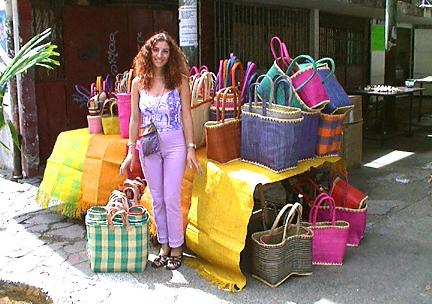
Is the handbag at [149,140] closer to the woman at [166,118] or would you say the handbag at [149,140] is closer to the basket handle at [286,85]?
the woman at [166,118]

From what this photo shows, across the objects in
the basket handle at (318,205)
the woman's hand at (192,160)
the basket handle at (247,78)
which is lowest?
the basket handle at (318,205)

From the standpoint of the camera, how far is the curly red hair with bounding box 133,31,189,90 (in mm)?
3889

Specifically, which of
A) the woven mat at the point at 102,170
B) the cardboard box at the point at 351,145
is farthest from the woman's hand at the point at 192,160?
the cardboard box at the point at 351,145

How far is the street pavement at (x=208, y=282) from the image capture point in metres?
3.65

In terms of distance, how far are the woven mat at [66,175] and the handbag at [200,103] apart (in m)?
1.28

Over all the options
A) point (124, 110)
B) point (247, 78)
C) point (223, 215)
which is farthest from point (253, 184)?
point (124, 110)

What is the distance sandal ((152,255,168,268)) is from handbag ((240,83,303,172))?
1.02 m

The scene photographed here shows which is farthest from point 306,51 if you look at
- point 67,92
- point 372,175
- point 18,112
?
point 18,112

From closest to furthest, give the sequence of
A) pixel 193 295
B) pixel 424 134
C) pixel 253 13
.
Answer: pixel 193 295
pixel 253 13
pixel 424 134

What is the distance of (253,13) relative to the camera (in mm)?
9219

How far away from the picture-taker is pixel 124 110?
476 cm

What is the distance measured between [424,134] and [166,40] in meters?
7.75

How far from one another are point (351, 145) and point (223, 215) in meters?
3.85

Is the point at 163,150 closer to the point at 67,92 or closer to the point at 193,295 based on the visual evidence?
the point at 193,295
